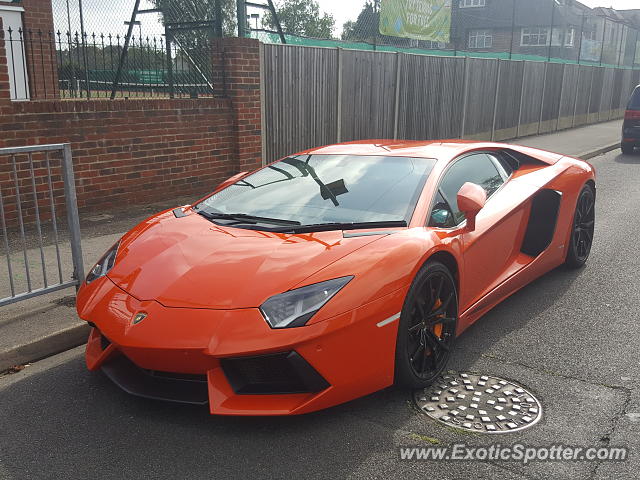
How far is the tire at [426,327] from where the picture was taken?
3225 millimetres

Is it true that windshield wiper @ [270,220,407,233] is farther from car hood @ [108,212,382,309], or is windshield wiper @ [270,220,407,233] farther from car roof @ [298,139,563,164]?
car roof @ [298,139,563,164]

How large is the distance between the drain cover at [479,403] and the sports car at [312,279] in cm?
12

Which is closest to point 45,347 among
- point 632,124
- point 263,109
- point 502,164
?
point 502,164

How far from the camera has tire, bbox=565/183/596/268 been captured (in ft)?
18.3

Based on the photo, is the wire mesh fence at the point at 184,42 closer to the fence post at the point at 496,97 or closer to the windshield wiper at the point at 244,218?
the fence post at the point at 496,97

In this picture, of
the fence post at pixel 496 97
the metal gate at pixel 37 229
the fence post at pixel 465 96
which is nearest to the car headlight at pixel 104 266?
the metal gate at pixel 37 229

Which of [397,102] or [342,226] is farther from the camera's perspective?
[397,102]

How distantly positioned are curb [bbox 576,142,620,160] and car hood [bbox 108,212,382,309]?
40.5ft

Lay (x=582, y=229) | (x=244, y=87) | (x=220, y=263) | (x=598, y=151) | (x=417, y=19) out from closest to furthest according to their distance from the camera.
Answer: (x=220, y=263) < (x=582, y=229) < (x=244, y=87) < (x=417, y=19) < (x=598, y=151)

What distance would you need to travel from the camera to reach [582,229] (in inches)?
225

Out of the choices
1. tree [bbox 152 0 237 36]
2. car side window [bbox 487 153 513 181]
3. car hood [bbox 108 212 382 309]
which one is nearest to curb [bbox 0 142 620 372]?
car hood [bbox 108 212 382 309]

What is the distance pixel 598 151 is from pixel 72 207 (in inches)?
561

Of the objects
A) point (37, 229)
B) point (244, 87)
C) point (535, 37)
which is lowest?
point (37, 229)

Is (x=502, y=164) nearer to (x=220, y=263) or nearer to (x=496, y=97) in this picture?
(x=220, y=263)
